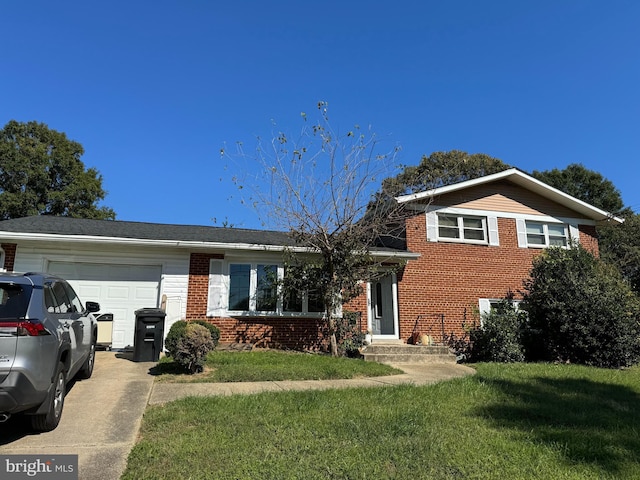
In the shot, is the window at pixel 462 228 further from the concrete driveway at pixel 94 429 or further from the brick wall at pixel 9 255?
the brick wall at pixel 9 255

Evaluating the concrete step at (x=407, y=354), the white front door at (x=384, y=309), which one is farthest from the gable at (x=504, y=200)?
the concrete step at (x=407, y=354)

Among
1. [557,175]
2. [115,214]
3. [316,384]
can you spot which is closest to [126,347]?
[316,384]

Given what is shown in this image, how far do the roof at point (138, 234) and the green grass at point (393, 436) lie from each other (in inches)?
233

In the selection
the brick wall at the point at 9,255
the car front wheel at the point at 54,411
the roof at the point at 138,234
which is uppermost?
the roof at the point at 138,234

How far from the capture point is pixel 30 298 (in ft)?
14.6

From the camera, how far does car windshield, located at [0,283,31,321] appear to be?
4121 millimetres

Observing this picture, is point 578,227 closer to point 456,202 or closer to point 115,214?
point 456,202

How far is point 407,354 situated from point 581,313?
198 inches

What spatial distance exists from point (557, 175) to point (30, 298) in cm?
3829

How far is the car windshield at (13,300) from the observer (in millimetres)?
4121

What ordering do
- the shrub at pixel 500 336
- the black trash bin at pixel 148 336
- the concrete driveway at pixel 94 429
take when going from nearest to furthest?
1. the concrete driveway at pixel 94 429
2. the black trash bin at pixel 148 336
3. the shrub at pixel 500 336

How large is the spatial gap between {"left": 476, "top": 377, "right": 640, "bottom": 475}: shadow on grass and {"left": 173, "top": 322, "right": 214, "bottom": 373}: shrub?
15.3ft

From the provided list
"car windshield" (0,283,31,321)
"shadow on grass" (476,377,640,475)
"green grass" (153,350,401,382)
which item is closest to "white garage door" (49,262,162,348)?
"green grass" (153,350,401,382)

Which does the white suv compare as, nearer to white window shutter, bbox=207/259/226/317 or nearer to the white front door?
white window shutter, bbox=207/259/226/317
